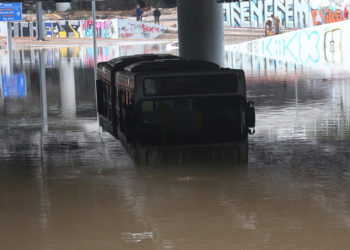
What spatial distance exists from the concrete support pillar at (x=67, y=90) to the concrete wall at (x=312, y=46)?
12.7 m

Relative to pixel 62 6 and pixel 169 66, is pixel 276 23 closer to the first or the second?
pixel 62 6

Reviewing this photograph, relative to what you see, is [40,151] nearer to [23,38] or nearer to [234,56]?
[234,56]

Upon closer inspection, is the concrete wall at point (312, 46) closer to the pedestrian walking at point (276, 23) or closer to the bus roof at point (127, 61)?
the pedestrian walking at point (276, 23)

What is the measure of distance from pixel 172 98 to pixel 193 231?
634cm

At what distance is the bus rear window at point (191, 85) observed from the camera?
15688mm

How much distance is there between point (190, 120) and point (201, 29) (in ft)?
67.0

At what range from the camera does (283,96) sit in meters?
26.4

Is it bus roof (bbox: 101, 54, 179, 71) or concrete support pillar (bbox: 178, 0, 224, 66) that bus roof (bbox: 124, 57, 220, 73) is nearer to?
bus roof (bbox: 101, 54, 179, 71)

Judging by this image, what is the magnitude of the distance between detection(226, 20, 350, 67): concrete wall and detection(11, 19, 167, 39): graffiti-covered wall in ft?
106

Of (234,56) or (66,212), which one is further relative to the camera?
(234,56)

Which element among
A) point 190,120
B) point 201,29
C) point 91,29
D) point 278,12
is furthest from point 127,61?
point 91,29

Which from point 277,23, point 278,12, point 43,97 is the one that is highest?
point 278,12

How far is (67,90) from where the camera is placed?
31312 millimetres

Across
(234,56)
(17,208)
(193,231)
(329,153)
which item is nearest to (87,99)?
(329,153)
